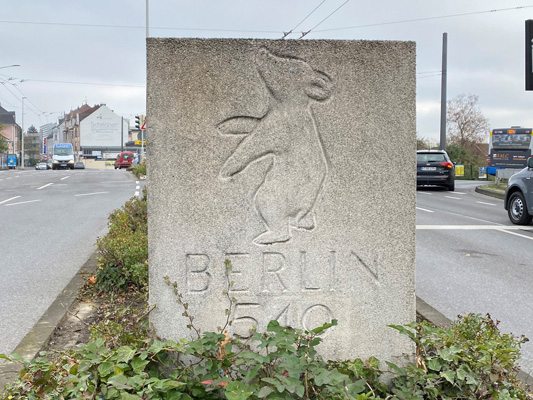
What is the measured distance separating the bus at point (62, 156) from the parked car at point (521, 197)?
57634 mm

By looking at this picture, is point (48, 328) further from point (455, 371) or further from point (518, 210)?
point (518, 210)

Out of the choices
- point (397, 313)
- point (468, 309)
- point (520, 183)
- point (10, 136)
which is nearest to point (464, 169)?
point (520, 183)

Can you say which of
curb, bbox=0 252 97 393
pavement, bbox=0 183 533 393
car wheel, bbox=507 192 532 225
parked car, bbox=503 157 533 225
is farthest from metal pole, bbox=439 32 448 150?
curb, bbox=0 252 97 393

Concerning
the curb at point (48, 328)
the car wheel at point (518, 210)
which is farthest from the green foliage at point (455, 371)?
the car wheel at point (518, 210)

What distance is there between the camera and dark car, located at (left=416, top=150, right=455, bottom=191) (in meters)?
25.0

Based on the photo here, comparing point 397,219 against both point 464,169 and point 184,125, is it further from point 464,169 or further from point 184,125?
point 464,169

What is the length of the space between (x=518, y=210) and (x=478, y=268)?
6049mm

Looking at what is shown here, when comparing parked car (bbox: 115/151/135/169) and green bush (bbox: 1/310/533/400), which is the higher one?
parked car (bbox: 115/151/135/169)

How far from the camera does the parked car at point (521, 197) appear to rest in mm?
13445

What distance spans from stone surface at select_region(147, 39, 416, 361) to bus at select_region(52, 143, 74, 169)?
65.3 metres

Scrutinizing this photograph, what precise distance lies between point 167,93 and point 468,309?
171 inches

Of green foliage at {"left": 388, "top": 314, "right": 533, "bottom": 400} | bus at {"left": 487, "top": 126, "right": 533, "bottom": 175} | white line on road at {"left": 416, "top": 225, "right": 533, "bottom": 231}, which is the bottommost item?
white line on road at {"left": 416, "top": 225, "right": 533, "bottom": 231}

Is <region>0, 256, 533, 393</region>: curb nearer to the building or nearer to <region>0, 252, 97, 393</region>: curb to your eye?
<region>0, 252, 97, 393</region>: curb

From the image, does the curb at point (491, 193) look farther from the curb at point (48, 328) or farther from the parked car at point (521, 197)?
the curb at point (48, 328)
